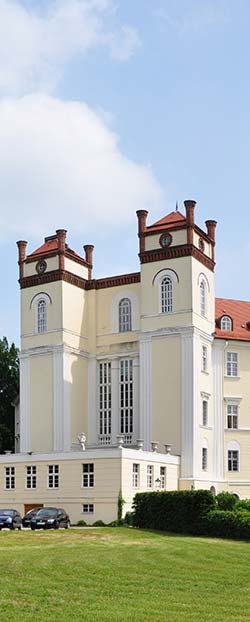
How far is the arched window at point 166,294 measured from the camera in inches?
2254

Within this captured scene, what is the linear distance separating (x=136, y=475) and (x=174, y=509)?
7445 millimetres

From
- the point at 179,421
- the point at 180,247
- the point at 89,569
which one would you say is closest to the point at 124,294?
the point at 180,247

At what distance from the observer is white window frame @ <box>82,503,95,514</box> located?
164ft

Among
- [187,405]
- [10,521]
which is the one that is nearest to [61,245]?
[187,405]

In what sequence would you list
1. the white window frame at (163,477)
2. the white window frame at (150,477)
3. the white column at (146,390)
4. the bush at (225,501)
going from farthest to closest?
the white column at (146,390) < the white window frame at (163,477) < the white window frame at (150,477) < the bush at (225,501)

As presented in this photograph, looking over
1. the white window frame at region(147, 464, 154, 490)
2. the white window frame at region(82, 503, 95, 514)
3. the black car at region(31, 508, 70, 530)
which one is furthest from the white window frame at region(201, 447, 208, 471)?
the black car at region(31, 508, 70, 530)

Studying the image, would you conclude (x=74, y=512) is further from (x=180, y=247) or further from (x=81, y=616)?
(x=81, y=616)

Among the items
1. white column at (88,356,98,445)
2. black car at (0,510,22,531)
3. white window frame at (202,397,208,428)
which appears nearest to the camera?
black car at (0,510,22,531)

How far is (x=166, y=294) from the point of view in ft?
189

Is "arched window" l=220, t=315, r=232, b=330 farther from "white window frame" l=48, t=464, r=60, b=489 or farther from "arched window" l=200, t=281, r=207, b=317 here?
"white window frame" l=48, t=464, r=60, b=489

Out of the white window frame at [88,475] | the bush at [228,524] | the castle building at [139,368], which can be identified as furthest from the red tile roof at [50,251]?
the bush at [228,524]

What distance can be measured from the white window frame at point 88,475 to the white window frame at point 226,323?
15.5 m

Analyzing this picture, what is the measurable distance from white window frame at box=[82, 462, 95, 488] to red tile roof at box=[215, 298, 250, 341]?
1374 cm

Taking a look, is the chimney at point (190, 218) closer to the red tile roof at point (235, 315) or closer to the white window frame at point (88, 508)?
the red tile roof at point (235, 315)
